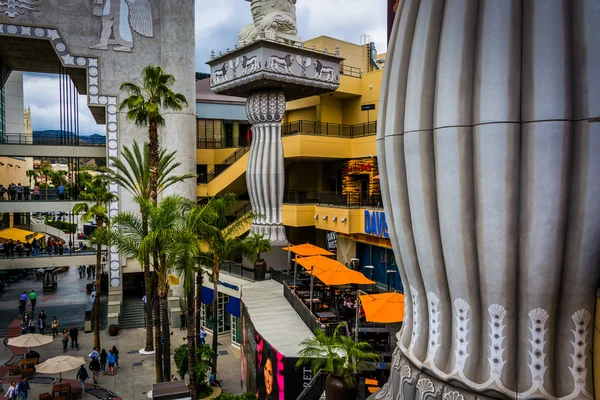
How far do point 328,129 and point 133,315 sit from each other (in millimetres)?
18429

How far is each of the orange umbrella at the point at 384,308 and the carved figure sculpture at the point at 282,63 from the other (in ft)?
47.2

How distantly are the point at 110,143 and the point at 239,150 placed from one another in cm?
926

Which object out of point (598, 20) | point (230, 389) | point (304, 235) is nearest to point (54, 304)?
point (304, 235)

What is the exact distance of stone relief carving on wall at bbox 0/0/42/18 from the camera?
3378cm

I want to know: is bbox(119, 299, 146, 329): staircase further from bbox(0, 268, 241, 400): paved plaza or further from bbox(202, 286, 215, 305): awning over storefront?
bbox(202, 286, 215, 305): awning over storefront

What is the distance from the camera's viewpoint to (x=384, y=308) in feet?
52.0

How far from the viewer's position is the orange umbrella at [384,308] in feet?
50.6

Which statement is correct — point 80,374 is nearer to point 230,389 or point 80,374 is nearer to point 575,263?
point 230,389

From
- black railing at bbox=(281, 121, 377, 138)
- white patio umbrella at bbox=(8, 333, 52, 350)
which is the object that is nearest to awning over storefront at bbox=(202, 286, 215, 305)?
white patio umbrella at bbox=(8, 333, 52, 350)

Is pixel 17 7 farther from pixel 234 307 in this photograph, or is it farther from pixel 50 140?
pixel 234 307

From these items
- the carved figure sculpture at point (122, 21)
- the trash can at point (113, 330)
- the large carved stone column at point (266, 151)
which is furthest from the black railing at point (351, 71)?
the trash can at point (113, 330)

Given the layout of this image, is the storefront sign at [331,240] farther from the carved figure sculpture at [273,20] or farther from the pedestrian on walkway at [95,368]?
the pedestrian on walkway at [95,368]

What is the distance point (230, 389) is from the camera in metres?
21.8

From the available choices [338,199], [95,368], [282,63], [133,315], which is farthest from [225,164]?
[95,368]
